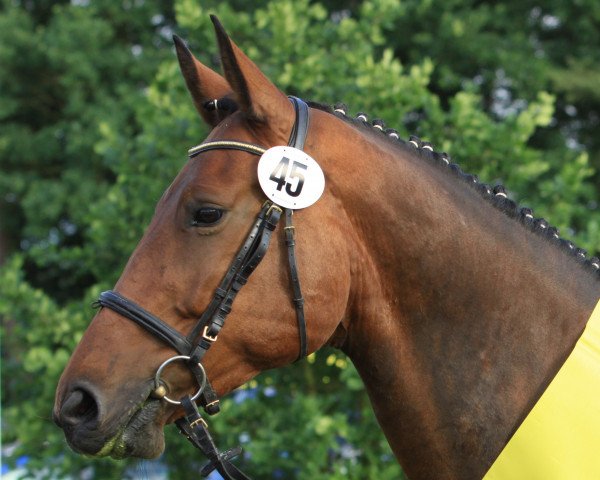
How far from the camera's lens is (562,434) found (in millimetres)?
2234

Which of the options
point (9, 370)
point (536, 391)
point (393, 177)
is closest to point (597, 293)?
point (536, 391)

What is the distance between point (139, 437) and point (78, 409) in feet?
0.62

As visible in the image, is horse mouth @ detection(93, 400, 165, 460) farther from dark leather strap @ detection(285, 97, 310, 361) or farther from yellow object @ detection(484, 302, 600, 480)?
yellow object @ detection(484, 302, 600, 480)

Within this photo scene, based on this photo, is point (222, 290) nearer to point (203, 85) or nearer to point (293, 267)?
point (293, 267)

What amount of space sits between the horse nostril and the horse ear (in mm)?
956

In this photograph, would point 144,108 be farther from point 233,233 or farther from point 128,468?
point 233,233

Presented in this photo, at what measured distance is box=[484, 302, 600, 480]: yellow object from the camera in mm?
2213

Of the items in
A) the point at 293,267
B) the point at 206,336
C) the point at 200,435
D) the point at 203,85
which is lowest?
the point at 200,435

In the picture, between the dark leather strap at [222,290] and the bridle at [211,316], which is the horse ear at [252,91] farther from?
the dark leather strap at [222,290]

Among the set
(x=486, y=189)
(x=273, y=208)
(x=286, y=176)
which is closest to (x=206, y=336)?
(x=273, y=208)

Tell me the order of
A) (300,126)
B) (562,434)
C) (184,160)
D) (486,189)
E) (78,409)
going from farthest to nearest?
(184,160)
(486,189)
(300,126)
(562,434)
(78,409)

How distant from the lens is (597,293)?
8.31ft

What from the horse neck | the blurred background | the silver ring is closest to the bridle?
the silver ring

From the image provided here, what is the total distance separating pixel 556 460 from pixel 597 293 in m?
0.61
